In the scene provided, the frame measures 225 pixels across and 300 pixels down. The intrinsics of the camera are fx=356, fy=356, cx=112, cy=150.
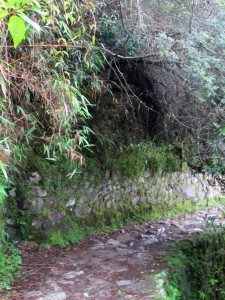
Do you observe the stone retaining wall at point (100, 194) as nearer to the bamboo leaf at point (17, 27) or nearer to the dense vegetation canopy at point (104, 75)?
the dense vegetation canopy at point (104, 75)

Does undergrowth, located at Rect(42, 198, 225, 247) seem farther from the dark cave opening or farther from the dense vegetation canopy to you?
the dark cave opening

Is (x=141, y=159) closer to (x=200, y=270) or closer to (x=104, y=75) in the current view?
(x=104, y=75)

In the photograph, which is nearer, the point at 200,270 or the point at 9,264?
the point at 9,264

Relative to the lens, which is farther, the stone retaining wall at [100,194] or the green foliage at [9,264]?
the stone retaining wall at [100,194]

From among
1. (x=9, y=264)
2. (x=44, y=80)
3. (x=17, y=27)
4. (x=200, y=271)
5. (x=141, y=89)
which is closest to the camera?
(x=17, y=27)

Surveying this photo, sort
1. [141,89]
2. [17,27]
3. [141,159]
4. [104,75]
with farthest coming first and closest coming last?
[141,159]
[141,89]
[104,75]
[17,27]

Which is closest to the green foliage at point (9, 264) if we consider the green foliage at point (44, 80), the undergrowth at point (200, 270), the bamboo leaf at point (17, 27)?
→ the green foliage at point (44, 80)

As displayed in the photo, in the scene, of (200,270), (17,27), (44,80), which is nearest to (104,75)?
(44,80)

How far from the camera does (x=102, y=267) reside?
3.98 m

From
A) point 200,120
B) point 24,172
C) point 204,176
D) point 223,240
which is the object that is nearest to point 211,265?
point 223,240

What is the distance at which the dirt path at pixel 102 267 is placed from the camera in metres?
3.30

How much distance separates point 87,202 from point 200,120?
6.68 ft

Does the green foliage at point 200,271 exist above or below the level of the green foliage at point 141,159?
below

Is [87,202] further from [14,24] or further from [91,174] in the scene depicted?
[14,24]
